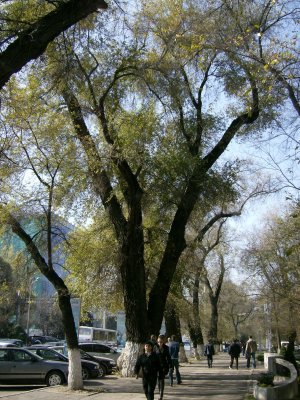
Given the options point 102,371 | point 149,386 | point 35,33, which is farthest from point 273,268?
point 35,33

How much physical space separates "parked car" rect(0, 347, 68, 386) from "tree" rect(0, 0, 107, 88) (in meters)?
13.3

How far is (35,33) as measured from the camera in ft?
24.6

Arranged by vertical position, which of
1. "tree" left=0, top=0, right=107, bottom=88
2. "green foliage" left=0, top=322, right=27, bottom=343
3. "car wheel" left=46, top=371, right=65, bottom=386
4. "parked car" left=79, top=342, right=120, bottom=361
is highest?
"tree" left=0, top=0, right=107, bottom=88

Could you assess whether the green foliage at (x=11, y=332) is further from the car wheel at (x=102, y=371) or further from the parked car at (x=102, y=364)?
the car wheel at (x=102, y=371)

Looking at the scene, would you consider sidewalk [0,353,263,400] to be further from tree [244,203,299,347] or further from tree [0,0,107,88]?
tree [244,203,299,347]

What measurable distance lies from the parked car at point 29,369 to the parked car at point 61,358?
4.05 feet

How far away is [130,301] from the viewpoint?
736 inches

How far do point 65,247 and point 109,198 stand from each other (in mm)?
2815

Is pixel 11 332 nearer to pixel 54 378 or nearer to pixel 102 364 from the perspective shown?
pixel 102 364

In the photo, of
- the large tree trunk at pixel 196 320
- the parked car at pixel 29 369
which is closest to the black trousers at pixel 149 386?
the parked car at pixel 29 369

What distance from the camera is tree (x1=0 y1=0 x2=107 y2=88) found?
7156mm

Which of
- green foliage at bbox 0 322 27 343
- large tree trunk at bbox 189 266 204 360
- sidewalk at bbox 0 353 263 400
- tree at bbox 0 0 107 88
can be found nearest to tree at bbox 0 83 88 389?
sidewalk at bbox 0 353 263 400

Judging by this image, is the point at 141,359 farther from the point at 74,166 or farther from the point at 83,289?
the point at 83,289

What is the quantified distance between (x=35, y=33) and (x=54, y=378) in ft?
46.8
